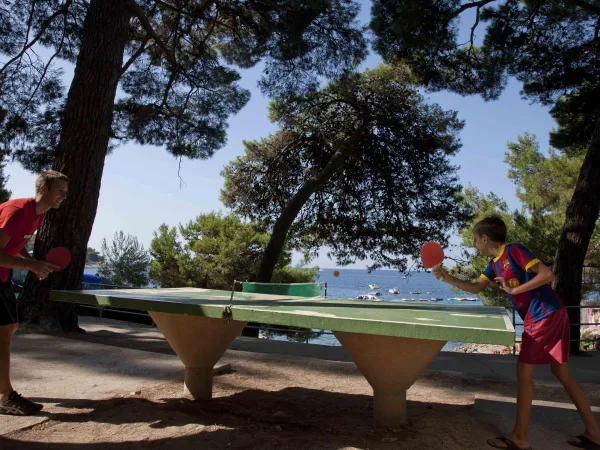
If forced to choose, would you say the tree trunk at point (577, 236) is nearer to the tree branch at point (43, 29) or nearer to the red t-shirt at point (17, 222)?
the red t-shirt at point (17, 222)

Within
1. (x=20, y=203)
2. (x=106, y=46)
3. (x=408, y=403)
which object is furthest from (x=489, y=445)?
(x=106, y=46)

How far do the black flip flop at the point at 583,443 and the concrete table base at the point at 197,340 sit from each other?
6.77 feet

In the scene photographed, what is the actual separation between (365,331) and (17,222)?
2082mm

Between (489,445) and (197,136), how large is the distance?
987 cm

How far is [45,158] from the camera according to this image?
36.0 ft

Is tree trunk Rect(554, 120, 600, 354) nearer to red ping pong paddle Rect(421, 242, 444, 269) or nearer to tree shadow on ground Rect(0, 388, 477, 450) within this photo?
tree shadow on ground Rect(0, 388, 477, 450)

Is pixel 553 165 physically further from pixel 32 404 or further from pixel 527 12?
pixel 32 404

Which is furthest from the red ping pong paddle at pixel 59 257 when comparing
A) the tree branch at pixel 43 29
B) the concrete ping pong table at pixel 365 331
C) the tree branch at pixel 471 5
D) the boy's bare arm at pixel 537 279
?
the tree branch at pixel 471 5

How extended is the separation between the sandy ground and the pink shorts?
0.54 m

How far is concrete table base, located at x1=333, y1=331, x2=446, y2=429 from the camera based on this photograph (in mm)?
2680

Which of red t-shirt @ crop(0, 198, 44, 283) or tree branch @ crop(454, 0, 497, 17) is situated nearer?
red t-shirt @ crop(0, 198, 44, 283)

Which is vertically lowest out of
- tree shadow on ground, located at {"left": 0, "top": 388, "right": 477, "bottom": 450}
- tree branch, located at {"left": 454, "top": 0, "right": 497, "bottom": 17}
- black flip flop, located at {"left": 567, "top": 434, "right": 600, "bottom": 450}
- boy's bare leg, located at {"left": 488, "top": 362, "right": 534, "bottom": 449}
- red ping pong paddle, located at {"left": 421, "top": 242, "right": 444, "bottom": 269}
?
tree shadow on ground, located at {"left": 0, "top": 388, "right": 477, "bottom": 450}

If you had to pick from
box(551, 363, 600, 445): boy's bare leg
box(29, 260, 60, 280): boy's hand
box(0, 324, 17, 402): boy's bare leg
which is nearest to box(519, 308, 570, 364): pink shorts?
box(551, 363, 600, 445): boy's bare leg

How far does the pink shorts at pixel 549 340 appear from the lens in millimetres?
2604
